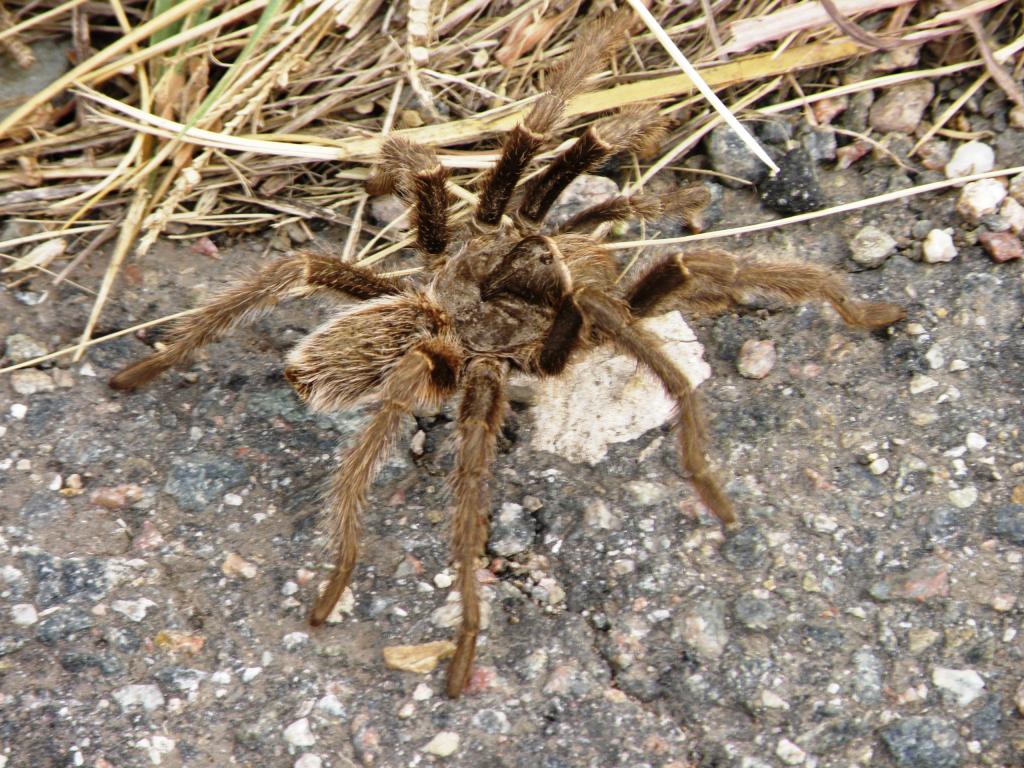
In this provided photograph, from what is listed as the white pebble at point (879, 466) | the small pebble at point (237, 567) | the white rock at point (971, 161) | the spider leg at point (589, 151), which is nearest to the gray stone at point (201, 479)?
the small pebble at point (237, 567)

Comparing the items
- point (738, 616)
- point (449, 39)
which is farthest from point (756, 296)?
point (449, 39)

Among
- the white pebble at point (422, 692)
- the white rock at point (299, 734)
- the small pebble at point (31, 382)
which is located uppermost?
the small pebble at point (31, 382)

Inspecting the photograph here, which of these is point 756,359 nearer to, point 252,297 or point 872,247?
point 872,247

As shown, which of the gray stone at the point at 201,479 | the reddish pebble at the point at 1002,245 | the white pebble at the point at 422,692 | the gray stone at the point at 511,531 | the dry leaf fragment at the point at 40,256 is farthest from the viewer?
the dry leaf fragment at the point at 40,256

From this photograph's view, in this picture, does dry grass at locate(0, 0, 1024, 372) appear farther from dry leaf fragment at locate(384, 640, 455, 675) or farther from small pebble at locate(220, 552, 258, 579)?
dry leaf fragment at locate(384, 640, 455, 675)

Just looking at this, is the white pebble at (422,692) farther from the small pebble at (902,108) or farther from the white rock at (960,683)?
the small pebble at (902,108)

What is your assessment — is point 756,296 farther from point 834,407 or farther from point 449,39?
point 449,39

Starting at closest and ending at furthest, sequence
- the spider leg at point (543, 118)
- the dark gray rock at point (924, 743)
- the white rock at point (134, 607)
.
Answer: the dark gray rock at point (924, 743) → the white rock at point (134, 607) → the spider leg at point (543, 118)

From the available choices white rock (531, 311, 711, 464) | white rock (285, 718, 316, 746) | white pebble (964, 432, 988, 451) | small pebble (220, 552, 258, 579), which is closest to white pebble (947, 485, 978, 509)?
white pebble (964, 432, 988, 451)
